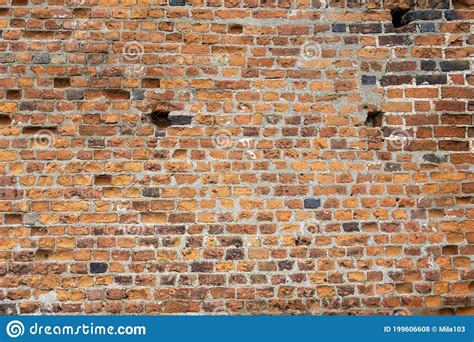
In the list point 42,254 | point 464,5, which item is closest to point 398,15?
point 464,5

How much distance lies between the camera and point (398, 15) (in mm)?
3592

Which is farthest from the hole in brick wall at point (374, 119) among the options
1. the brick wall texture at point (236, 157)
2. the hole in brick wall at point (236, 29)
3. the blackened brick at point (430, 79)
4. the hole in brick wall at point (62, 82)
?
the hole in brick wall at point (62, 82)

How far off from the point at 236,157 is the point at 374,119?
0.94 meters

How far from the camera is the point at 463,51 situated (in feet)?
11.5

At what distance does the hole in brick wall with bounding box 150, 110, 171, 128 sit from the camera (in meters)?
3.42

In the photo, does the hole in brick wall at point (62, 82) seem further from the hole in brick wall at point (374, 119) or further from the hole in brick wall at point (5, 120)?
the hole in brick wall at point (374, 119)

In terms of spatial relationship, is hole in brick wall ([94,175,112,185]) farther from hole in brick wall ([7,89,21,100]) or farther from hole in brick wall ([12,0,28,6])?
hole in brick wall ([12,0,28,6])

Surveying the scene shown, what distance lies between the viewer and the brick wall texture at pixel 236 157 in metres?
3.29

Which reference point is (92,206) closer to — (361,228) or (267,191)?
(267,191)

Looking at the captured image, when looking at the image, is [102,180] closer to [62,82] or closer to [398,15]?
[62,82]

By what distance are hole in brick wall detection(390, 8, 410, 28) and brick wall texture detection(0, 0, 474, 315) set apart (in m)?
0.05

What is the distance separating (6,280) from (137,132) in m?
A: 1.20

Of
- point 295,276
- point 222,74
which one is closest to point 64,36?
point 222,74

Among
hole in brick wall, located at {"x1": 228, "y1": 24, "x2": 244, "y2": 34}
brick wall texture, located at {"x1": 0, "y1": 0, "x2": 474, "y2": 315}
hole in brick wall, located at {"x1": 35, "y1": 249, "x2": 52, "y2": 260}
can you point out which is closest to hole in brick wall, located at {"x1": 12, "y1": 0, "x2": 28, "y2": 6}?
brick wall texture, located at {"x1": 0, "y1": 0, "x2": 474, "y2": 315}
